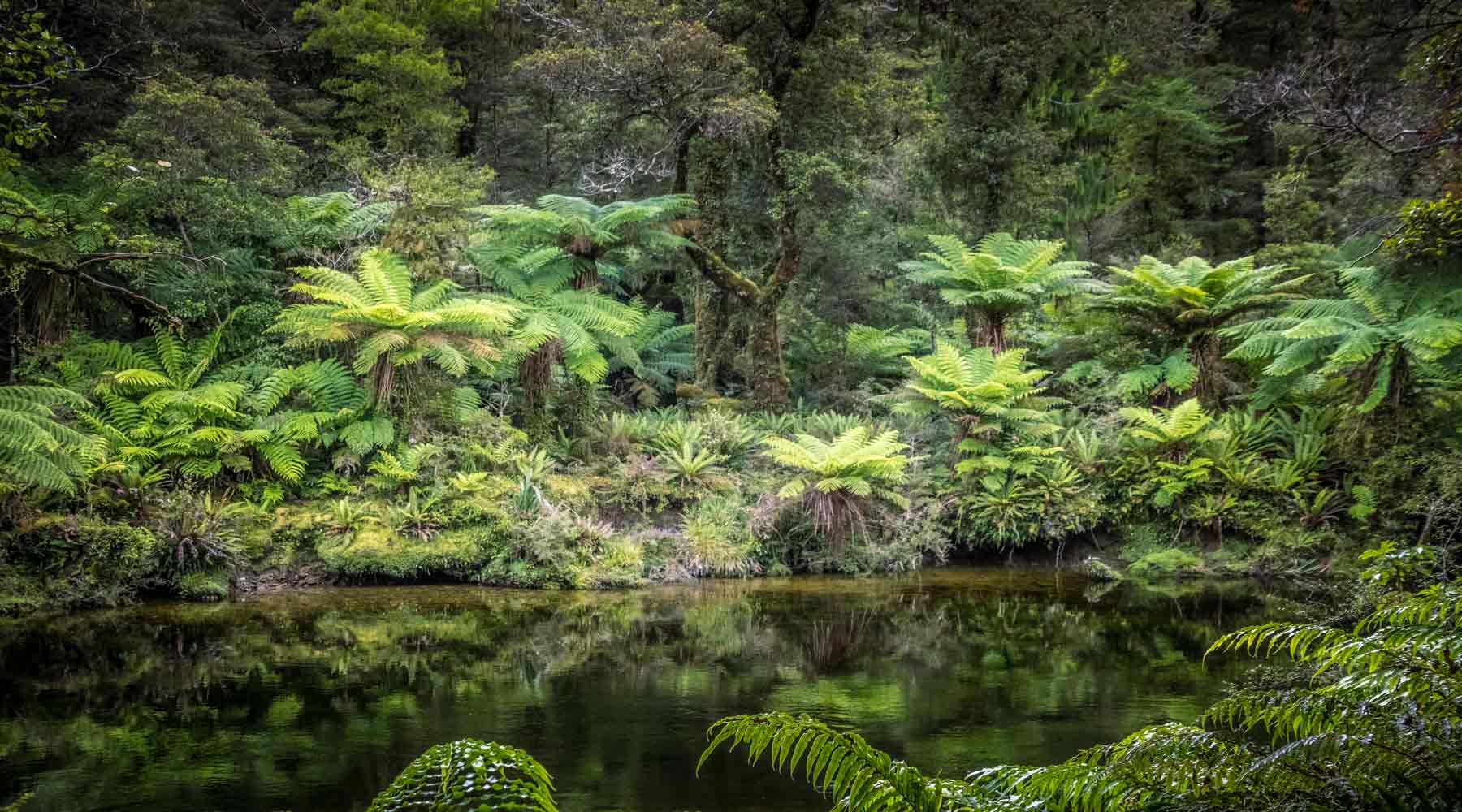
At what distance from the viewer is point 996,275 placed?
515 inches

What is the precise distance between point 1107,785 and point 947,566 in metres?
10.2

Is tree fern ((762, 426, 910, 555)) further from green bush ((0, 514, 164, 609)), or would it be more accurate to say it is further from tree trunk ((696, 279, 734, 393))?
green bush ((0, 514, 164, 609))

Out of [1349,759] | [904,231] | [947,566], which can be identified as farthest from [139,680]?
[904,231]

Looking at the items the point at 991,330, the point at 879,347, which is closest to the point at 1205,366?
the point at 991,330

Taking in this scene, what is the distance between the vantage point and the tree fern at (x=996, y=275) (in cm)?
1292

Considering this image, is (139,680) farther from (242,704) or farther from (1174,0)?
(1174,0)

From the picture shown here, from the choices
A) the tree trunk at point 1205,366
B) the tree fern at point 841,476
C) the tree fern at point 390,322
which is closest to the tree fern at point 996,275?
the tree trunk at point 1205,366

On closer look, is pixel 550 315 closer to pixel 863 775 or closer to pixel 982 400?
pixel 982 400

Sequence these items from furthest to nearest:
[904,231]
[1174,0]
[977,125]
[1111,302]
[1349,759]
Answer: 1. [1174,0]
2. [904,231]
3. [977,125]
4. [1111,302]
5. [1349,759]

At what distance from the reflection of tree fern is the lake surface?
8.85ft

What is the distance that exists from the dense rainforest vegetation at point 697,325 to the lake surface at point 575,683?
1.26 metres

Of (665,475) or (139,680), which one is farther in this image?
(665,475)

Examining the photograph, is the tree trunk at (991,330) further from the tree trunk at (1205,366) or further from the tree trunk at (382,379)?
the tree trunk at (382,379)

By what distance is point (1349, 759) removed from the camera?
196cm
